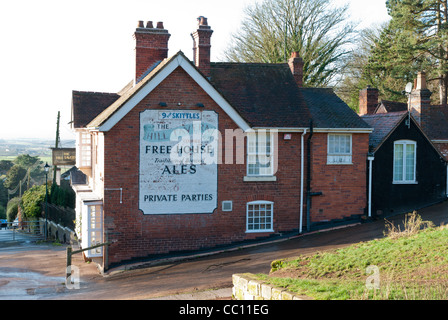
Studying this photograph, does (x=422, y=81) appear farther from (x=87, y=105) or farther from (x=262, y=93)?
(x=87, y=105)

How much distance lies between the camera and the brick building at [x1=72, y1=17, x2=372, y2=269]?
1877 cm

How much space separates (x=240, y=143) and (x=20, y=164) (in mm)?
61146

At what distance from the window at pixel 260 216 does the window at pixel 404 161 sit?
678 centimetres

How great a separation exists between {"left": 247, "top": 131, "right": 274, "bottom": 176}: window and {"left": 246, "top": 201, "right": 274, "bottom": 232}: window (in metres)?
1.33

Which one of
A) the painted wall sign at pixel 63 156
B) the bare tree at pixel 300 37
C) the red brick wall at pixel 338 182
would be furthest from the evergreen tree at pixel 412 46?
the painted wall sign at pixel 63 156

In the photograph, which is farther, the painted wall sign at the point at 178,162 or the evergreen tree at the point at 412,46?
the evergreen tree at the point at 412,46

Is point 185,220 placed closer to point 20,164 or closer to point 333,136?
point 333,136

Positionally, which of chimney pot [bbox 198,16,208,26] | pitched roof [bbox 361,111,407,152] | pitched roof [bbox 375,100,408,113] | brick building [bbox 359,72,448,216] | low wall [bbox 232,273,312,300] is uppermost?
chimney pot [bbox 198,16,208,26]

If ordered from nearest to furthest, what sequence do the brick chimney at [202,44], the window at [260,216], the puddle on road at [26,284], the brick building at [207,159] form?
the puddle on road at [26,284] < the brick building at [207,159] < the window at [260,216] < the brick chimney at [202,44]

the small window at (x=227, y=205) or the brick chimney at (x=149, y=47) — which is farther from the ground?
Result: the brick chimney at (x=149, y=47)

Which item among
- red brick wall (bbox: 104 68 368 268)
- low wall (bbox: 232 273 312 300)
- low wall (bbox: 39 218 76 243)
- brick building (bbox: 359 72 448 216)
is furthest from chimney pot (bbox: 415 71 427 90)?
low wall (bbox: 39 218 76 243)

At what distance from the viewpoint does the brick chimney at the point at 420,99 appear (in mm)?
26656

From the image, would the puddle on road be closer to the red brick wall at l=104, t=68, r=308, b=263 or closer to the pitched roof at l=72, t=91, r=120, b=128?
the red brick wall at l=104, t=68, r=308, b=263

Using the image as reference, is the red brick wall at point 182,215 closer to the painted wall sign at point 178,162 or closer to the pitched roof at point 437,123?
the painted wall sign at point 178,162
